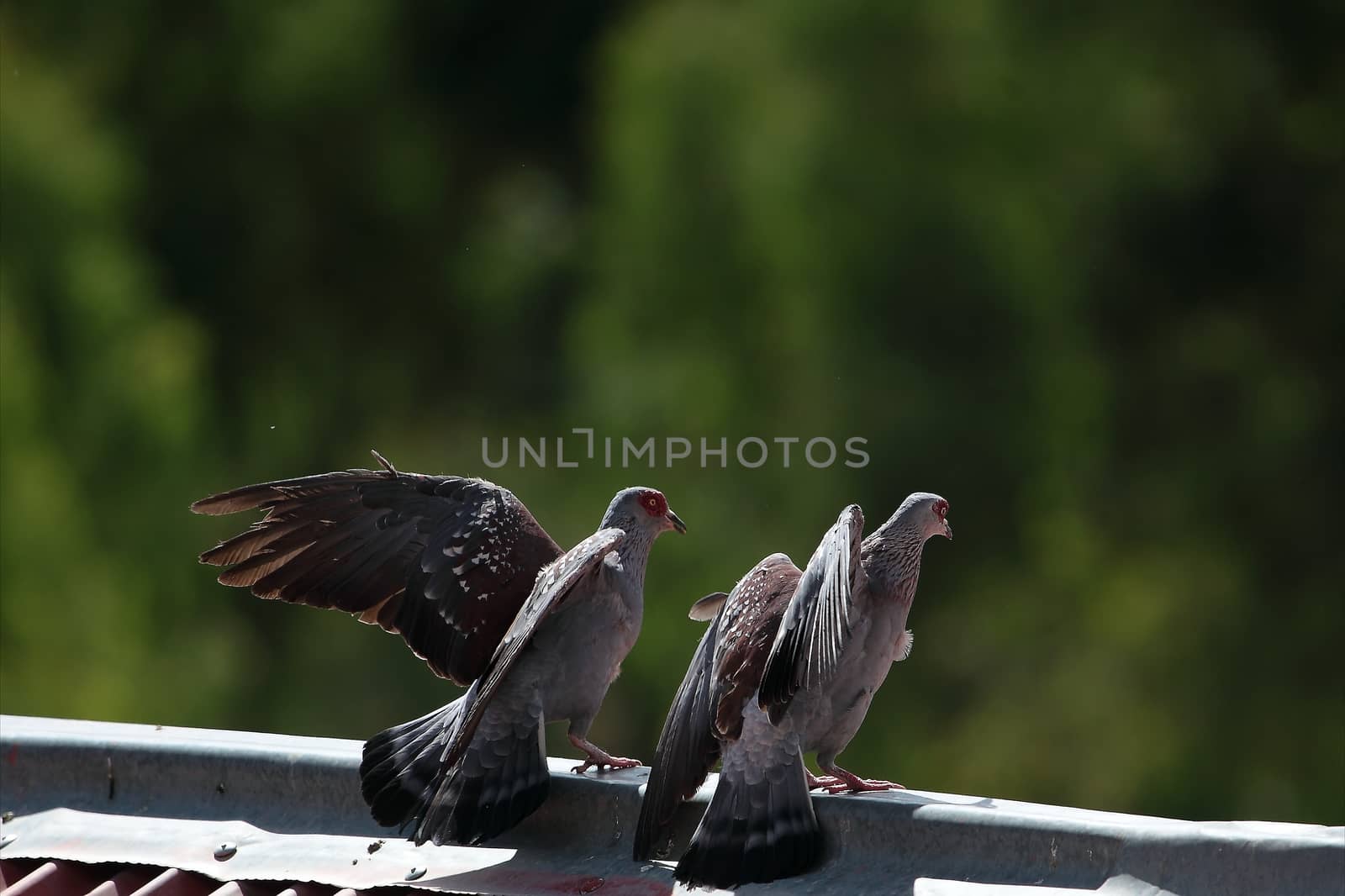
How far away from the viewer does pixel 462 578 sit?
2.67m

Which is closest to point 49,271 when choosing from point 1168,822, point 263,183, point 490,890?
point 263,183

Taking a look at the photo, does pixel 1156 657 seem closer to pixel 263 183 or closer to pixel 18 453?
pixel 18 453

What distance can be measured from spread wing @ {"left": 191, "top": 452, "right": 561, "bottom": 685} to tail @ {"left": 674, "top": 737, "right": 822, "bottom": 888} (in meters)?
0.64

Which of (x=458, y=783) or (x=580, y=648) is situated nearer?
(x=458, y=783)

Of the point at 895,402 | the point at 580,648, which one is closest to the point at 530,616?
the point at 580,648

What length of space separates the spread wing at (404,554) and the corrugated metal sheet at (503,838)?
0.84ft

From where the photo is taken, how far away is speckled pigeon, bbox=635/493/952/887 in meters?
2.11

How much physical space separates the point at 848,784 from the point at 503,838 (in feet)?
1.80

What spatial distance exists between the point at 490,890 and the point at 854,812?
53cm

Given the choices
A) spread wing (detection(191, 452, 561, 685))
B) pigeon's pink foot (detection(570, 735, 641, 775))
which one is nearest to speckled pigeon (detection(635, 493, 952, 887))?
pigeon's pink foot (detection(570, 735, 641, 775))

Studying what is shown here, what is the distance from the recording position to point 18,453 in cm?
877

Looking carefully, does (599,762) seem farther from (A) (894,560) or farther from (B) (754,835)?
(A) (894,560)

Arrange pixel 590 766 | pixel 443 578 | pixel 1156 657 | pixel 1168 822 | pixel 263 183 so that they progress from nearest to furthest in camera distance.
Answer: pixel 1168 822 < pixel 590 766 < pixel 443 578 < pixel 1156 657 < pixel 263 183

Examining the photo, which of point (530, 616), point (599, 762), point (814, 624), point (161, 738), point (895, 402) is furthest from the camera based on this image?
point (895, 402)
